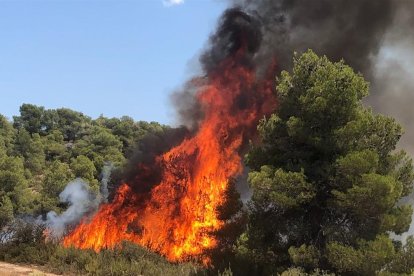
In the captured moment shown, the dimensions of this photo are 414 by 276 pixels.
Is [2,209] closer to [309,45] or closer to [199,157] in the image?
[199,157]

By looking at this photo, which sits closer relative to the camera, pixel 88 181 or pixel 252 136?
pixel 252 136

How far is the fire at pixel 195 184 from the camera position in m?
24.1

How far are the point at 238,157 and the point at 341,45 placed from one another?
9.36 meters

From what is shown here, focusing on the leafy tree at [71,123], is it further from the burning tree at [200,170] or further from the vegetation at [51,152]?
the burning tree at [200,170]

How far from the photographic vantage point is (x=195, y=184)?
1006 inches

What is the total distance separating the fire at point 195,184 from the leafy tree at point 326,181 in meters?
6.40

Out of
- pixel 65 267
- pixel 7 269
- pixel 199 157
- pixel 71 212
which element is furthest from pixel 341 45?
pixel 71 212

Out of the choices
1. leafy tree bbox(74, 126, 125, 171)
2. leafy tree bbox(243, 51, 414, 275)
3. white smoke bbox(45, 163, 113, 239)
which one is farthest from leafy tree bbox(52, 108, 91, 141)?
leafy tree bbox(243, 51, 414, 275)

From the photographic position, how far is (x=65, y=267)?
69.9ft

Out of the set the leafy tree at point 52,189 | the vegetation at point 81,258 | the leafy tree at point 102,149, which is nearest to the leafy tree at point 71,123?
the leafy tree at point 102,149

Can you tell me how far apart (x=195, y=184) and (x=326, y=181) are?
1055cm

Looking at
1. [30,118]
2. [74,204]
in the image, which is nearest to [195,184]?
[74,204]

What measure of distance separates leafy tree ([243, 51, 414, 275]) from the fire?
640cm

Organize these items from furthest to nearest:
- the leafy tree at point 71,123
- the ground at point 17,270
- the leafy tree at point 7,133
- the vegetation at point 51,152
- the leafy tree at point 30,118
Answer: the leafy tree at point 71,123
the leafy tree at point 30,118
the leafy tree at point 7,133
the vegetation at point 51,152
the ground at point 17,270
